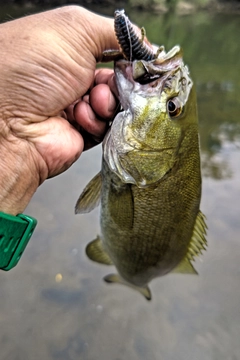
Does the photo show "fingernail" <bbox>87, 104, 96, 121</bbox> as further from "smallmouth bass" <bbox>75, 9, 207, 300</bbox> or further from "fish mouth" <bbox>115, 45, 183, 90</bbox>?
"fish mouth" <bbox>115, 45, 183, 90</bbox>

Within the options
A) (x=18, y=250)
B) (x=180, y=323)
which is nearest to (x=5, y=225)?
(x=18, y=250)

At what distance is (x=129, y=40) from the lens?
1.41 m

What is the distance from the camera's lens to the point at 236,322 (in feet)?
12.0

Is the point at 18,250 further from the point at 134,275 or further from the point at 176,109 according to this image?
the point at 134,275

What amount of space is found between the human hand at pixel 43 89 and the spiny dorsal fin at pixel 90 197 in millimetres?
247

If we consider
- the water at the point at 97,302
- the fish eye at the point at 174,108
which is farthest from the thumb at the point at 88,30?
the water at the point at 97,302

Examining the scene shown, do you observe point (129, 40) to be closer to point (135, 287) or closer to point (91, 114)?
point (91, 114)

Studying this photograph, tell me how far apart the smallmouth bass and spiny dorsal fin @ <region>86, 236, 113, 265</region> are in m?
0.12

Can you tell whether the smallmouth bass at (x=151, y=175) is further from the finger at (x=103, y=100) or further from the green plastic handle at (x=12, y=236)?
the green plastic handle at (x=12, y=236)

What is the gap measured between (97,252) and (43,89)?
1.45m

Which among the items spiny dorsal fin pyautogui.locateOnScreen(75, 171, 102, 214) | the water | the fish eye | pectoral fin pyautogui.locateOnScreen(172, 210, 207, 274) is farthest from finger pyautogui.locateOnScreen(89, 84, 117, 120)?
the water

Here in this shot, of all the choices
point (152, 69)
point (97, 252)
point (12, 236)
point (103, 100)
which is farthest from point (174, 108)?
point (97, 252)

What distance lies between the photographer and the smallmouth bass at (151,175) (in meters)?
1.61

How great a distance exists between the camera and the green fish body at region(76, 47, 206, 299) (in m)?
1.62
